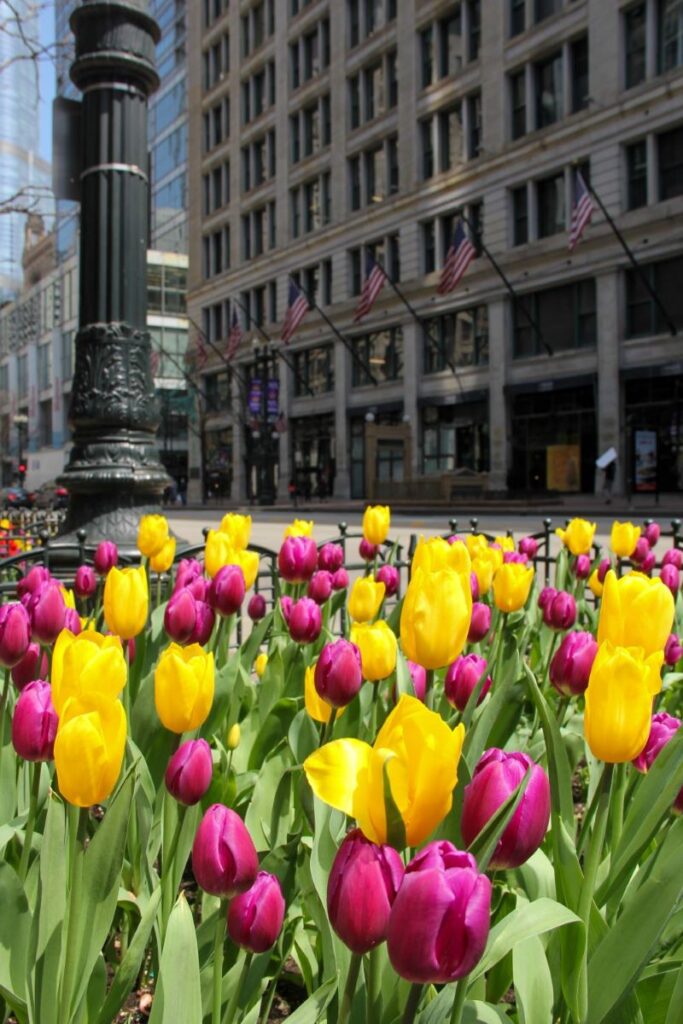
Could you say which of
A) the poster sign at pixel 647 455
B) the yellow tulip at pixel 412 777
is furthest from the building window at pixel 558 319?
the yellow tulip at pixel 412 777

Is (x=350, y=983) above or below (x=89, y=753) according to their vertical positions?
below

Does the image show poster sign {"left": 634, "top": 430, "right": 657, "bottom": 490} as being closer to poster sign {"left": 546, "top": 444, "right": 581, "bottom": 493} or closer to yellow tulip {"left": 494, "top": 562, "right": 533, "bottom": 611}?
poster sign {"left": 546, "top": 444, "right": 581, "bottom": 493}

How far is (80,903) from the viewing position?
110 cm

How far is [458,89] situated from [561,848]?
38.4 meters

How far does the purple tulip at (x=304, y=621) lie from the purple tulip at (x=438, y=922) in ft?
4.34

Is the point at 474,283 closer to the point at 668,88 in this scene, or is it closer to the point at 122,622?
the point at 668,88

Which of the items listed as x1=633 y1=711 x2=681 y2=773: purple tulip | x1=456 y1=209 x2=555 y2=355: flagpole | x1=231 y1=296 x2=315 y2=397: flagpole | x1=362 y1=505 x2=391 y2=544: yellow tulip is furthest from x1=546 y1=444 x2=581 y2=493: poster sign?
x1=633 y1=711 x2=681 y2=773: purple tulip

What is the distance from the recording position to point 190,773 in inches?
46.5

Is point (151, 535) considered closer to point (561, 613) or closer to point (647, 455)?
point (561, 613)

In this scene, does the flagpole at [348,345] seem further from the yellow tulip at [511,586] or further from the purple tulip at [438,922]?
the purple tulip at [438,922]

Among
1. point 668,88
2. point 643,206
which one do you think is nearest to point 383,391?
point 643,206

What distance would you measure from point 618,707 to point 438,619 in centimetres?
35

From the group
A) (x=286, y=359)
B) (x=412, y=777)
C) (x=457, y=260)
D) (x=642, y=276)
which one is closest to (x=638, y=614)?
(x=412, y=777)

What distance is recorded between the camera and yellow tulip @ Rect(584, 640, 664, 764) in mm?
1084
